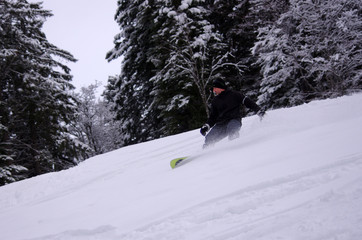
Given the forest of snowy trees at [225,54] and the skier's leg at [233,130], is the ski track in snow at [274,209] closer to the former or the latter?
the skier's leg at [233,130]

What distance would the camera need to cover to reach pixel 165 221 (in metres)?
2.03

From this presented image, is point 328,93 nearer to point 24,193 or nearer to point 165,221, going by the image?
point 165,221

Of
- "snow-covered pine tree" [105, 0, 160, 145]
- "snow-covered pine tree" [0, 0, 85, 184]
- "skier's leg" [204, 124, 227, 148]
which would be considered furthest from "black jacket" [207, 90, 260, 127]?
"snow-covered pine tree" [105, 0, 160, 145]

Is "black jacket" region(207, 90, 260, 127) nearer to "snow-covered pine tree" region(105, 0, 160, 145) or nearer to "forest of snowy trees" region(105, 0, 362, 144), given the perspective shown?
"forest of snowy trees" region(105, 0, 362, 144)

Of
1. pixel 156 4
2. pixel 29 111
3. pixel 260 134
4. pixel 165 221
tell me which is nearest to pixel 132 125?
pixel 29 111

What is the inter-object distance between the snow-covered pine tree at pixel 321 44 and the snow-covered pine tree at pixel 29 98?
973 centimetres

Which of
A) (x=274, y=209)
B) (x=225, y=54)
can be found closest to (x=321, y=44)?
(x=225, y=54)

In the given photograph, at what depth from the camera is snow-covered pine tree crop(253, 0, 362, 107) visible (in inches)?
347

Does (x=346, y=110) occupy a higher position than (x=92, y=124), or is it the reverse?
(x=92, y=124)

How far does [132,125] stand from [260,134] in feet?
44.4

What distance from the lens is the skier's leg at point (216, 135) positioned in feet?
15.1

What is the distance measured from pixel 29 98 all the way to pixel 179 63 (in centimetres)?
709

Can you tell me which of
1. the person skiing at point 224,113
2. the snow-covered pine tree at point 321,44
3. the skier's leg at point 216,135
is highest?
the snow-covered pine tree at point 321,44

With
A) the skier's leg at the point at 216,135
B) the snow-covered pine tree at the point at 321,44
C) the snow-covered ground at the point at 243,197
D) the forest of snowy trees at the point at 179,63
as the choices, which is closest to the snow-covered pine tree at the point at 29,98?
the forest of snowy trees at the point at 179,63
